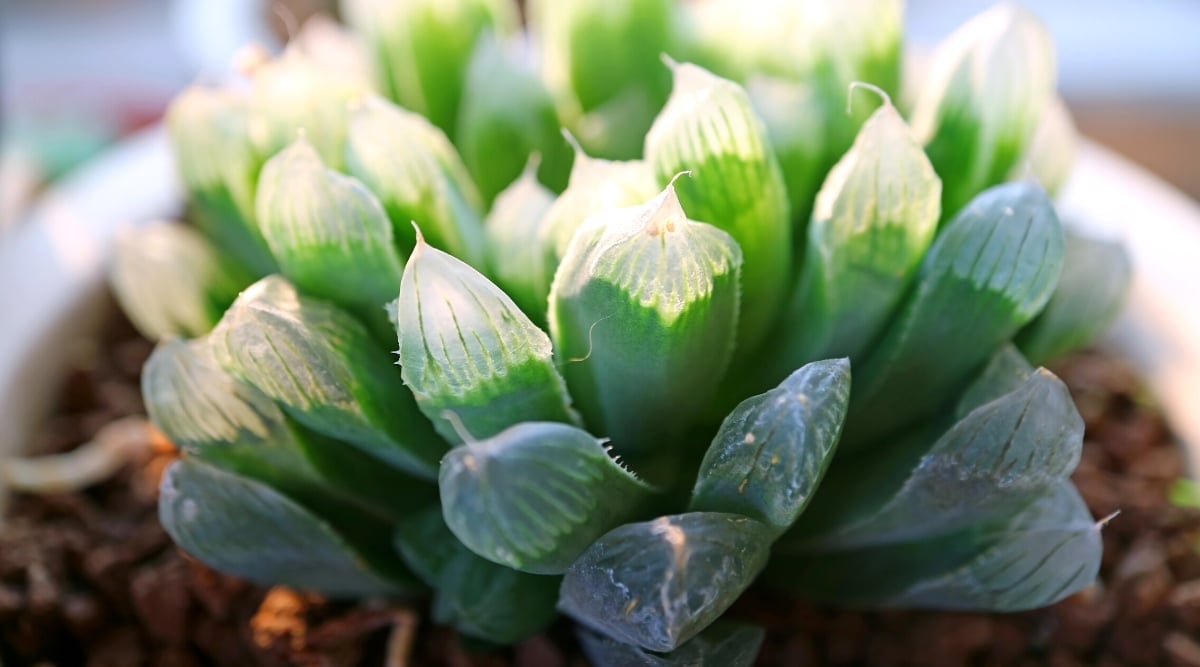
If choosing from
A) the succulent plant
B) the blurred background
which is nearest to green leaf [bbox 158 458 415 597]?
the succulent plant

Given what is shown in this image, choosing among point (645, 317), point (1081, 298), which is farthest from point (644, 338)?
point (1081, 298)

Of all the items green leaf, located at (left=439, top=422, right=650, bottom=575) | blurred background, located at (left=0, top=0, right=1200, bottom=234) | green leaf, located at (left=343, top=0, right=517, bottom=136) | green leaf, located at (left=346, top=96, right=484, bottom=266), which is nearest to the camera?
green leaf, located at (left=439, top=422, right=650, bottom=575)

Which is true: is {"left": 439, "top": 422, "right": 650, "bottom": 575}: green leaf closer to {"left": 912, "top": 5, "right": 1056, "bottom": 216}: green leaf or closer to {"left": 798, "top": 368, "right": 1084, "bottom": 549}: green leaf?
{"left": 798, "top": 368, "right": 1084, "bottom": 549}: green leaf

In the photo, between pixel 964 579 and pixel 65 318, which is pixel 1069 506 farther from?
pixel 65 318

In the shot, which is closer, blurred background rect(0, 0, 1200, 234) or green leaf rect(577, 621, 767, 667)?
green leaf rect(577, 621, 767, 667)

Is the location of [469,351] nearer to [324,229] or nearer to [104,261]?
[324,229]

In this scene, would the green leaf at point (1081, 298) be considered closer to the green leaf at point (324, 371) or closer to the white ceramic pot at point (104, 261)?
the white ceramic pot at point (104, 261)

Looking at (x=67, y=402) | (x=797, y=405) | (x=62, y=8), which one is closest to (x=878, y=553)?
(x=797, y=405)

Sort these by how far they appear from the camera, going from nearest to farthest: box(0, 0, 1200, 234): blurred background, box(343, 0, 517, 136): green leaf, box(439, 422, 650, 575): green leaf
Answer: box(439, 422, 650, 575): green leaf, box(343, 0, 517, 136): green leaf, box(0, 0, 1200, 234): blurred background
